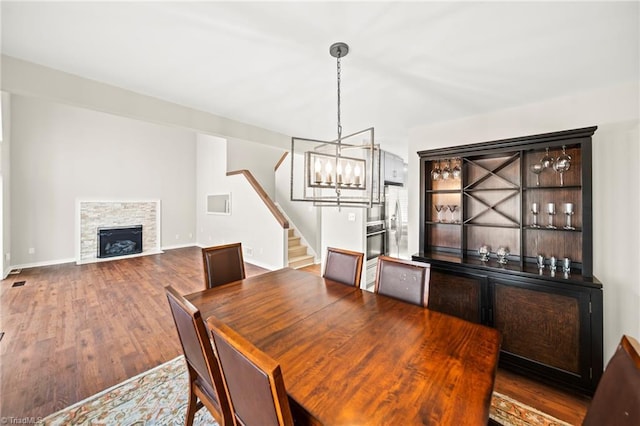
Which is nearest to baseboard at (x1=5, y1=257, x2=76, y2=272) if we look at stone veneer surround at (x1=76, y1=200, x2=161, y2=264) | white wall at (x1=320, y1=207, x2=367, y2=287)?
stone veneer surround at (x1=76, y1=200, x2=161, y2=264)

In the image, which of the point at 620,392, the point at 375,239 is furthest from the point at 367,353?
the point at 375,239

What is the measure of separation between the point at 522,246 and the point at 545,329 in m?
0.75

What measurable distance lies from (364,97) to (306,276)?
184 cm

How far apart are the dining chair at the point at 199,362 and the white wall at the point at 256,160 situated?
6.05m

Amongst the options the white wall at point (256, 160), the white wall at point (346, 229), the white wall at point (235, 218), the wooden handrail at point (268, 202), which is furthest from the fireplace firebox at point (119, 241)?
the white wall at point (346, 229)

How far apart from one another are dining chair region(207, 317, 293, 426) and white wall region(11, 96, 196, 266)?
7062mm

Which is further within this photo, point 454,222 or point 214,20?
point 454,222

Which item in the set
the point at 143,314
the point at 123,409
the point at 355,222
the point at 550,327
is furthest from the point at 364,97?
the point at 143,314

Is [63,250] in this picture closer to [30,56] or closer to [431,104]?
[30,56]

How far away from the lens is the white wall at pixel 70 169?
16.6ft

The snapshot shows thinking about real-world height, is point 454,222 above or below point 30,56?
below

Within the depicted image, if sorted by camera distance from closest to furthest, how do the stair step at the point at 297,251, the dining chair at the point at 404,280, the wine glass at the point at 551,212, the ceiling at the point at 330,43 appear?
the ceiling at the point at 330,43 < the dining chair at the point at 404,280 < the wine glass at the point at 551,212 < the stair step at the point at 297,251

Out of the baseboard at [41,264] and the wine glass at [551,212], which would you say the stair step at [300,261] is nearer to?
the wine glass at [551,212]

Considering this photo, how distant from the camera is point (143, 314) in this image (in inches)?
126
